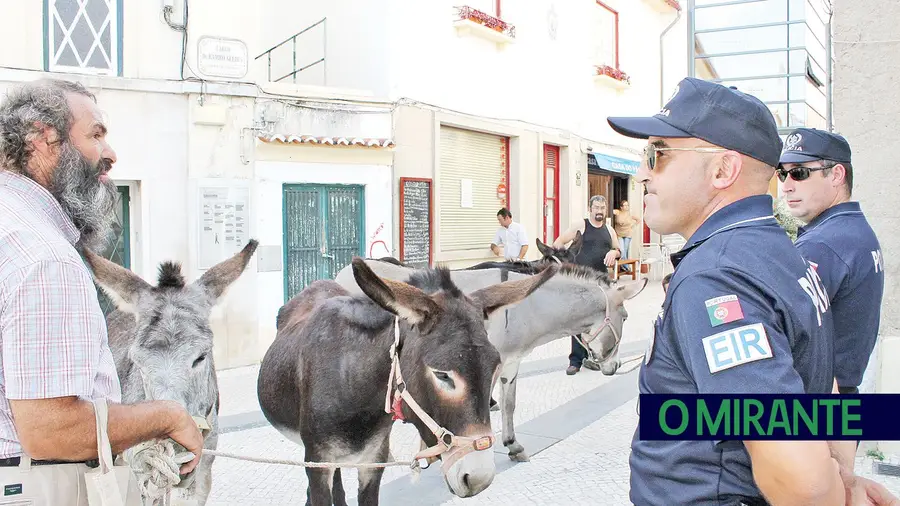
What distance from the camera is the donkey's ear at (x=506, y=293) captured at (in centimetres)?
300

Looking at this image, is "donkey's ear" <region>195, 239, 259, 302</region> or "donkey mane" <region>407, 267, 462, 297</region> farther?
"donkey's ear" <region>195, 239, 259, 302</region>

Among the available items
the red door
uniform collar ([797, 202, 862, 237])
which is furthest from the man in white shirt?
uniform collar ([797, 202, 862, 237])

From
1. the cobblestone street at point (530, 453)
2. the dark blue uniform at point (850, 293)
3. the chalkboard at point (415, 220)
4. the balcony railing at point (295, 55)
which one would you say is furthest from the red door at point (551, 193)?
the dark blue uniform at point (850, 293)

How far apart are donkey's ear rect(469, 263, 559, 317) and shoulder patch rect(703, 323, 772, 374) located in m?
1.68

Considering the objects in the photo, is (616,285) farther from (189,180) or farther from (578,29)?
(578,29)

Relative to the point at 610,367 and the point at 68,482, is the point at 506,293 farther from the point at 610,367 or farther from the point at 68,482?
the point at 610,367

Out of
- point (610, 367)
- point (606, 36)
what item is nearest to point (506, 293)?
point (610, 367)

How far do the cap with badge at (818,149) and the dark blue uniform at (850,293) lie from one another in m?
0.45

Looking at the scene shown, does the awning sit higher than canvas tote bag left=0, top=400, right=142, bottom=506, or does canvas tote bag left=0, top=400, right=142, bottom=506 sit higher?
the awning

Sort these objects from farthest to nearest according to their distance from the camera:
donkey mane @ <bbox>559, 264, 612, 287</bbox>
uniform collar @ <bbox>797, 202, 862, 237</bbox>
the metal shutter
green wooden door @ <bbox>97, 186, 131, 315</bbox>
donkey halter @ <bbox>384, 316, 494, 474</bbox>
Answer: the metal shutter < green wooden door @ <bbox>97, 186, 131, 315</bbox> < donkey mane @ <bbox>559, 264, 612, 287</bbox> < uniform collar @ <bbox>797, 202, 862, 237</bbox> < donkey halter @ <bbox>384, 316, 494, 474</bbox>

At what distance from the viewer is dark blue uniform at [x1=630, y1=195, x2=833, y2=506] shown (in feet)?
4.28

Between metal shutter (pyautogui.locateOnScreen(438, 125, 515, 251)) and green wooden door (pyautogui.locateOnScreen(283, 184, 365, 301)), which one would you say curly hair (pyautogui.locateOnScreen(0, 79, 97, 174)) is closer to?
green wooden door (pyautogui.locateOnScreen(283, 184, 365, 301))

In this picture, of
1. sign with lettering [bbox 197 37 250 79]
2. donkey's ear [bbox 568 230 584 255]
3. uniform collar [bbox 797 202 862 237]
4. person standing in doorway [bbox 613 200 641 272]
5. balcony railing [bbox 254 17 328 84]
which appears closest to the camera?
Result: uniform collar [bbox 797 202 862 237]

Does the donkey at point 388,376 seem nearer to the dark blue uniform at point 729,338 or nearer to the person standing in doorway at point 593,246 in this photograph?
the dark blue uniform at point 729,338
